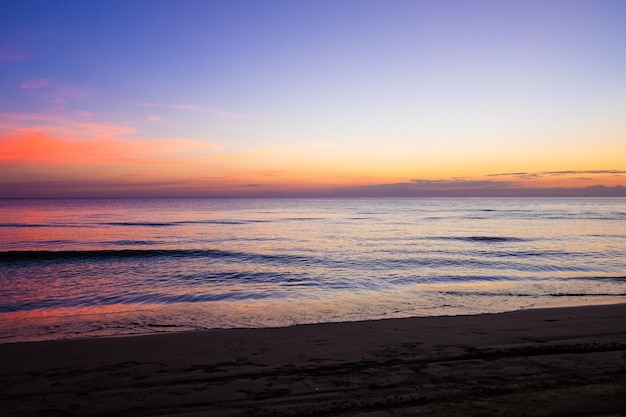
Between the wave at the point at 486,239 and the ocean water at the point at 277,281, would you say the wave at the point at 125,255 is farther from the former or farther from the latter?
the wave at the point at 486,239

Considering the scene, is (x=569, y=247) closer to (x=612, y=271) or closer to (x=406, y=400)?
(x=612, y=271)

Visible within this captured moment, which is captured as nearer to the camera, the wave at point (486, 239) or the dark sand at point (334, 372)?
the dark sand at point (334, 372)

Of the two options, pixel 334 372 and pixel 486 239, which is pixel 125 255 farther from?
pixel 486 239

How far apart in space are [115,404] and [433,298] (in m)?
11.5

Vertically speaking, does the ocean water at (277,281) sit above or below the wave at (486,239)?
above

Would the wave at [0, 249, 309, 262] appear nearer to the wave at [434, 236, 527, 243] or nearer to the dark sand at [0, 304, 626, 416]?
the dark sand at [0, 304, 626, 416]

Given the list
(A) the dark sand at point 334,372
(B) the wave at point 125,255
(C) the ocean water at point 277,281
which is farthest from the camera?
(B) the wave at point 125,255

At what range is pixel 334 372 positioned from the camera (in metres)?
6.94

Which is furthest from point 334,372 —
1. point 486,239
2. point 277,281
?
point 486,239

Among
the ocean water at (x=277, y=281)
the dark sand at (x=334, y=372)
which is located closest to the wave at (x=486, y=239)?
the ocean water at (x=277, y=281)

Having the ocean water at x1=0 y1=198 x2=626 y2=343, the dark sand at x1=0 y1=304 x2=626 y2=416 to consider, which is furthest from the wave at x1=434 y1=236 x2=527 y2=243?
the dark sand at x1=0 y1=304 x2=626 y2=416

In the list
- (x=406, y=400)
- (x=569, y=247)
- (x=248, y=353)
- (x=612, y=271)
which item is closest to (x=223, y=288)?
(x=248, y=353)

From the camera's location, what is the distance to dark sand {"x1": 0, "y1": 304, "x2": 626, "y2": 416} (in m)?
5.60

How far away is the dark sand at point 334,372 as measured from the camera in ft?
18.4
